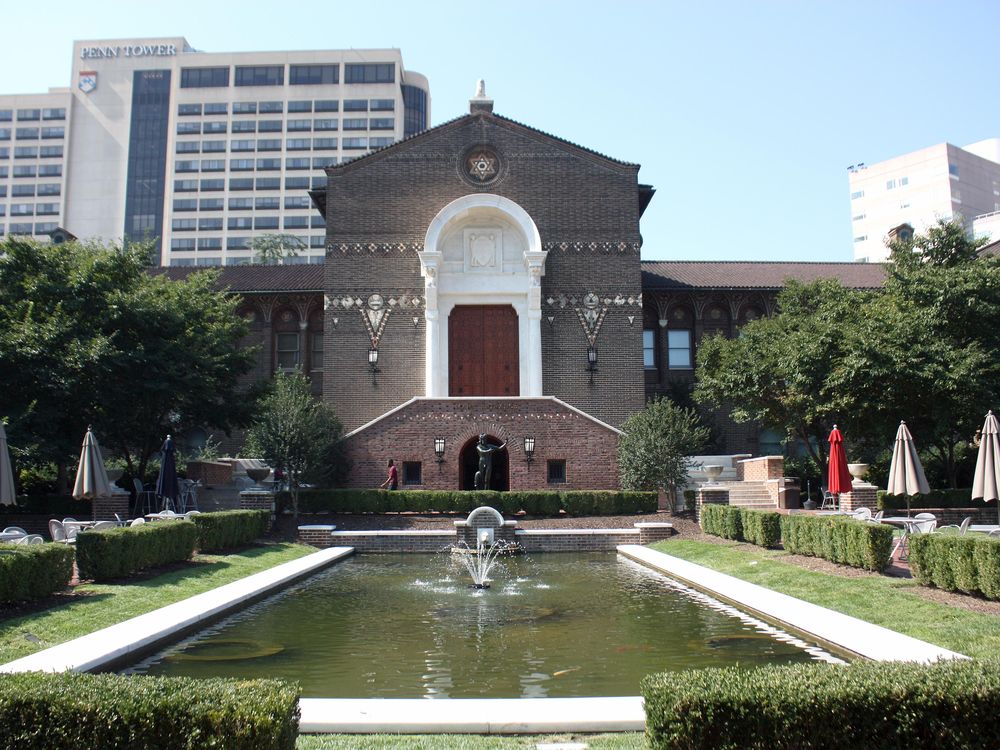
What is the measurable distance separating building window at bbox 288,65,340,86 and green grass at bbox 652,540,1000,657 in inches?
3849

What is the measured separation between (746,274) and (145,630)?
3453 cm

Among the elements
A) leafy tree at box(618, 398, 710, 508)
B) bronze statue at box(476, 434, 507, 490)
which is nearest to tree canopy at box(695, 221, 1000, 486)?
leafy tree at box(618, 398, 710, 508)

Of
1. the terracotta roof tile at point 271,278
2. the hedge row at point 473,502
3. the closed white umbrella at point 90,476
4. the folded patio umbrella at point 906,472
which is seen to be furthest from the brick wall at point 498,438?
the folded patio umbrella at point 906,472

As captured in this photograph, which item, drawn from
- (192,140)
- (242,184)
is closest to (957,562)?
(242,184)

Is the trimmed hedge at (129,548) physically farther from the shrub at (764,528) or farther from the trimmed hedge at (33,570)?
the shrub at (764,528)

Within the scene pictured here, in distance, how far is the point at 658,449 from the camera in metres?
26.7

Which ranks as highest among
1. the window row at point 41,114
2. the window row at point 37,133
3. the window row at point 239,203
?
the window row at point 41,114

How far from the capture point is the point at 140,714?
197 inches

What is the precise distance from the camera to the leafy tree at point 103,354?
74.0 ft

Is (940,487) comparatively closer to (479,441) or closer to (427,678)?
(479,441)

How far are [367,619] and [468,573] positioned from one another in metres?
5.92

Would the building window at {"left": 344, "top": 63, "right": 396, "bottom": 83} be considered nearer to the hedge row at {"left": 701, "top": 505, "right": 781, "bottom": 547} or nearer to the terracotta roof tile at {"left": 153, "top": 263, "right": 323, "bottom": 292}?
the terracotta roof tile at {"left": 153, "top": 263, "right": 323, "bottom": 292}

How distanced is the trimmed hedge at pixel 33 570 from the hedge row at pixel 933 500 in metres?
20.5

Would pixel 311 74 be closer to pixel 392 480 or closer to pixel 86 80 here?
pixel 86 80
